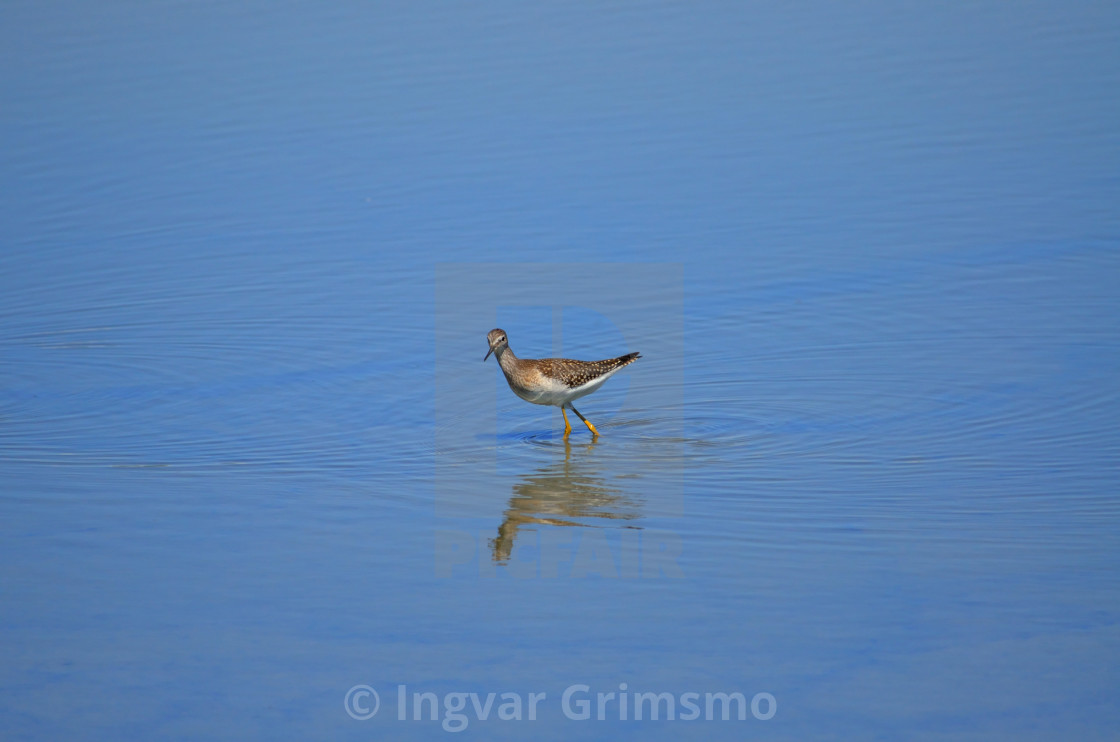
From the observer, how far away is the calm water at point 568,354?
7.25m

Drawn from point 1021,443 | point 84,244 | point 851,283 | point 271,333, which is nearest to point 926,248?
point 851,283

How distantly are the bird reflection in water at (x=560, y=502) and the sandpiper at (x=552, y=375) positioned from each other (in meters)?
0.93

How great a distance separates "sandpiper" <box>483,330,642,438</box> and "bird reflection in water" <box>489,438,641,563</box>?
3.04 ft

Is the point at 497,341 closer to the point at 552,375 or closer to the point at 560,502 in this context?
the point at 552,375

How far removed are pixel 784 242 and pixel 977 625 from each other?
8407mm

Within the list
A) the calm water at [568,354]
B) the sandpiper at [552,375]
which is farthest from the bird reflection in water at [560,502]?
the sandpiper at [552,375]

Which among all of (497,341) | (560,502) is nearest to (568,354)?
(497,341)

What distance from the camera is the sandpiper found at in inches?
452

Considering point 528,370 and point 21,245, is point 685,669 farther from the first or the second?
point 21,245

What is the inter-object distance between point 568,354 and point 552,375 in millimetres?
1503

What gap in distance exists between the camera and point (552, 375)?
37.7ft

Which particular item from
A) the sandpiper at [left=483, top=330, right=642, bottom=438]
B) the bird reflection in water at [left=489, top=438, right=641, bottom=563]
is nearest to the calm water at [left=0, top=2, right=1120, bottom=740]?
the bird reflection in water at [left=489, top=438, right=641, bottom=563]

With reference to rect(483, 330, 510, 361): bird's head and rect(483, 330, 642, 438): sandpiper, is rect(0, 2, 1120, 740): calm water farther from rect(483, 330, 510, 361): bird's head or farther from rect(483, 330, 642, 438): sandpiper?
rect(483, 330, 510, 361): bird's head

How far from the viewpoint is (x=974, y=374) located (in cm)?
1195
